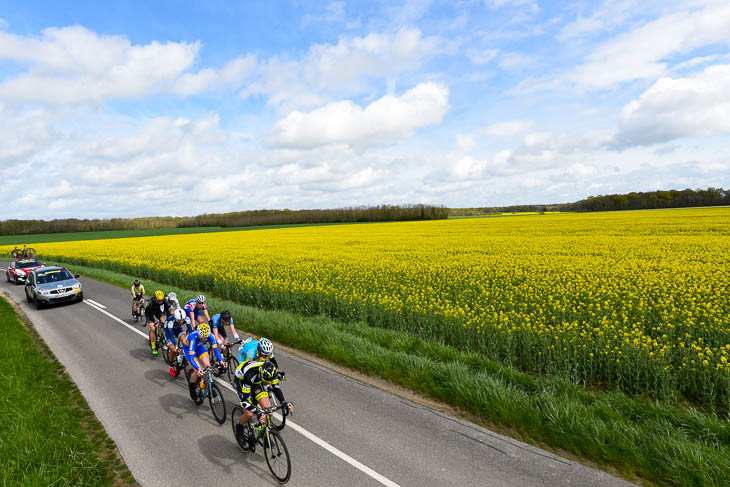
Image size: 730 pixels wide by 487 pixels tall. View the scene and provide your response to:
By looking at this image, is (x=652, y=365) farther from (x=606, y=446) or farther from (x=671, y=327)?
(x=606, y=446)

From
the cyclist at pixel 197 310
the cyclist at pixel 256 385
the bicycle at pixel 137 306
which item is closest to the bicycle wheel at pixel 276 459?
the cyclist at pixel 256 385

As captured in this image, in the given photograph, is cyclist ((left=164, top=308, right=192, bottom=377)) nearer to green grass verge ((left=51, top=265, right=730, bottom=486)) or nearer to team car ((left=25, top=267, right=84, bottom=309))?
green grass verge ((left=51, top=265, right=730, bottom=486))

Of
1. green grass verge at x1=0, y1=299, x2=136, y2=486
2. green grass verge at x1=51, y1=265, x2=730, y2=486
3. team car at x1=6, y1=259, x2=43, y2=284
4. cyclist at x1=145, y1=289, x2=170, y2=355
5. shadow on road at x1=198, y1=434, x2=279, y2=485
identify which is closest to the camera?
green grass verge at x1=51, y1=265, x2=730, y2=486

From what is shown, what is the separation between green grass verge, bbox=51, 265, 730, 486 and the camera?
16.0ft

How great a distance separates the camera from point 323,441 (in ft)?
19.2

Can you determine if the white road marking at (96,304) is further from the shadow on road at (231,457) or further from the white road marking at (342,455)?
the white road marking at (342,455)

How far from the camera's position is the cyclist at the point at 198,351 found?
22.0ft

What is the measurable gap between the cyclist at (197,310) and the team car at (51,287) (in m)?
12.0

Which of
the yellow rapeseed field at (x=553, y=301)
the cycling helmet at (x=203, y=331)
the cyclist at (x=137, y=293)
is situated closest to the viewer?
the cycling helmet at (x=203, y=331)

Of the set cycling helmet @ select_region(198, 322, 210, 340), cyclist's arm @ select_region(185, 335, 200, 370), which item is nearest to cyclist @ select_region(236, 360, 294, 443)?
cycling helmet @ select_region(198, 322, 210, 340)

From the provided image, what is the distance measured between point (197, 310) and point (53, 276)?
14.1 metres

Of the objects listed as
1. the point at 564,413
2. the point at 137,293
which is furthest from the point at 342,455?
the point at 137,293

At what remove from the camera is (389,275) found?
1788 centimetres

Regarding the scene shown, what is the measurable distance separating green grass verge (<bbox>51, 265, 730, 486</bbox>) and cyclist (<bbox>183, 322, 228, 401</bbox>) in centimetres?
328
